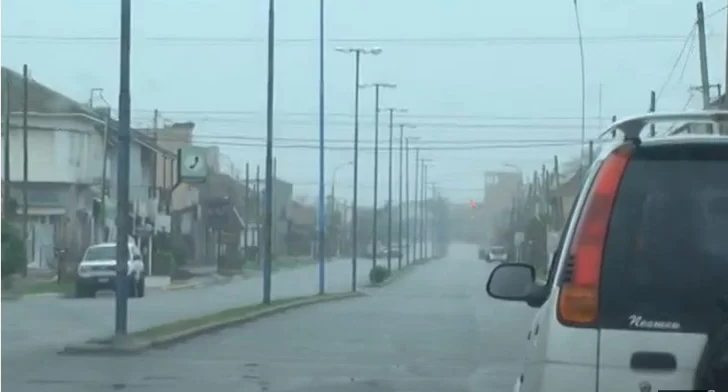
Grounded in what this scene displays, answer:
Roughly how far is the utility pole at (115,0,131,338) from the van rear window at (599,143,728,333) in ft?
58.8

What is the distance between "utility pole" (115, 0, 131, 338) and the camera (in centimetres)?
2278

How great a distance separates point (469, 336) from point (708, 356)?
76.4ft

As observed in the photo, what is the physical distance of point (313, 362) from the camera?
68.9 feet

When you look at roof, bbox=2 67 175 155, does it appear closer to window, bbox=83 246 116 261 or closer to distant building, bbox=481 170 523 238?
window, bbox=83 246 116 261

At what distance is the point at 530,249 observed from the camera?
7850 cm

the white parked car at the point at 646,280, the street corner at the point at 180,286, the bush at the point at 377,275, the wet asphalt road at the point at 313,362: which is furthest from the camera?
the bush at the point at 377,275

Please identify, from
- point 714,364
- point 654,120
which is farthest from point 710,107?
point 714,364

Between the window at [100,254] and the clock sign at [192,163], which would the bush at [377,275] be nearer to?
the clock sign at [192,163]

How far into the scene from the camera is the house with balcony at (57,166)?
219ft

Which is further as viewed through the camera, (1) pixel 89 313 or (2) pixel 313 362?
(1) pixel 89 313

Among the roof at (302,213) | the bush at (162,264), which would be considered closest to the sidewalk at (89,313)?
the bush at (162,264)

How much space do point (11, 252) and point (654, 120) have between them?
1781 inches

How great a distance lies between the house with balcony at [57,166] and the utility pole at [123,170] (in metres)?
40.8

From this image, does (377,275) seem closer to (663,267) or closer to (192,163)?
(192,163)
